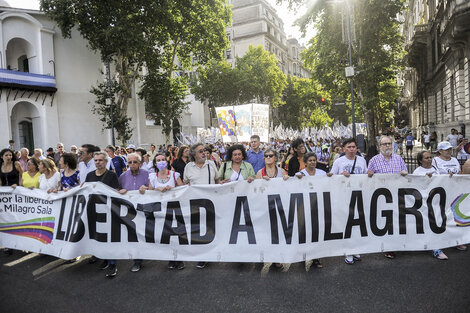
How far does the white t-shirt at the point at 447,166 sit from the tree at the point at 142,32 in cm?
1891

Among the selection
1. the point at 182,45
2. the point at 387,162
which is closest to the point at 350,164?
the point at 387,162

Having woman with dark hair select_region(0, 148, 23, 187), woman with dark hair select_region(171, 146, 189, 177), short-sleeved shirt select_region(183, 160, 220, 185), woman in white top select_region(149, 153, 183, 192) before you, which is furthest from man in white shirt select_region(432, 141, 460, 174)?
woman with dark hair select_region(0, 148, 23, 187)

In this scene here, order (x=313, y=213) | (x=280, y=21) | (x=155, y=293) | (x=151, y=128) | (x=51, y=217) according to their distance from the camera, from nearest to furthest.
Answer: (x=155, y=293) < (x=313, y=213) < (x=51, y=217) < (x=151, y=128) < (x=280, y=21)

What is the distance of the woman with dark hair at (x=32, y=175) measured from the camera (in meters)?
6.57

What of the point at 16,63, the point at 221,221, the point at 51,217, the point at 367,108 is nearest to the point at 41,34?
the point at 16,63

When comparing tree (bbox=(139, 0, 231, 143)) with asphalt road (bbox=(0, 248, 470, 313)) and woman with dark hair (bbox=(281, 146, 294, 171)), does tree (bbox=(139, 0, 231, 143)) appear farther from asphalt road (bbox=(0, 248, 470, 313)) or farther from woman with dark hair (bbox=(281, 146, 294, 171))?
asphalt road (bbox=(0, 248, 470, 313))

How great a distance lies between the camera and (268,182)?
5141mm

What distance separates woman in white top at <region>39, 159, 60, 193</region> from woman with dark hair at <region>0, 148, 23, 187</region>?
1654mm

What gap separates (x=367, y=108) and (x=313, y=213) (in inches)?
755

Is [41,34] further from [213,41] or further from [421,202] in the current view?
[421,202]

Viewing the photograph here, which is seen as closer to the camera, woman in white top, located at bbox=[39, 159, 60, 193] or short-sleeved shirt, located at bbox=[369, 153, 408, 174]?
short-sleeved shirt, located at bbox=[369, 153, 408, 174]

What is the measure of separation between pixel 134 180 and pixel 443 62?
2514cm

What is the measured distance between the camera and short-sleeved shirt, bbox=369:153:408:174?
554cm

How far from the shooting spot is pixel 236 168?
234 inches
